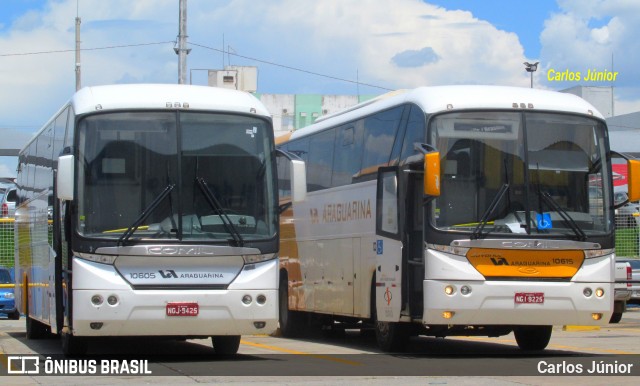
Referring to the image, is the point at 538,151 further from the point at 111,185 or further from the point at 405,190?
the point at 111,185

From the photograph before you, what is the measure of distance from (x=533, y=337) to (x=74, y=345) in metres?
6.87

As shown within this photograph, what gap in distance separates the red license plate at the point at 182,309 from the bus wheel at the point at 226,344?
174 centimetres

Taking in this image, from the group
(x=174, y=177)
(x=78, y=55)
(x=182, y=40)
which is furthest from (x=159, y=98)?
(x=78, y=55)

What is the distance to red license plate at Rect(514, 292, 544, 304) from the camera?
16.0 meters

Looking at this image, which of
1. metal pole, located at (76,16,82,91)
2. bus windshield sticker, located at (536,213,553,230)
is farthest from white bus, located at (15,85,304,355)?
metal pole, located at (76,16,82,91)

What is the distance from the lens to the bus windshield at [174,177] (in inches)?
578

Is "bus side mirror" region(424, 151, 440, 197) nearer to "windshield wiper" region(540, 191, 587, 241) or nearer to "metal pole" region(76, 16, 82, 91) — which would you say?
"windshield wiper" region(540, 191, 587, 241)

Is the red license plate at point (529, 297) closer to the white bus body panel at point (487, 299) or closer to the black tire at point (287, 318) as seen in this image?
the white bus body panel at point (487, 299)

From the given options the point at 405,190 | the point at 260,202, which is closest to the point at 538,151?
the point at 405,190

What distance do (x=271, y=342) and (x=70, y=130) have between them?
713cm

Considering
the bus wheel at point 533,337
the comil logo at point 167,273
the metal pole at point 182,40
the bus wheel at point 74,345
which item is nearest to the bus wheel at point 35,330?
the bus wheel at point 74,345

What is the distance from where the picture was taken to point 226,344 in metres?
16.5

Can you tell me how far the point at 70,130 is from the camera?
15.5 meters

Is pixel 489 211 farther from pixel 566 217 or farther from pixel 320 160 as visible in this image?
pixel 320 160
